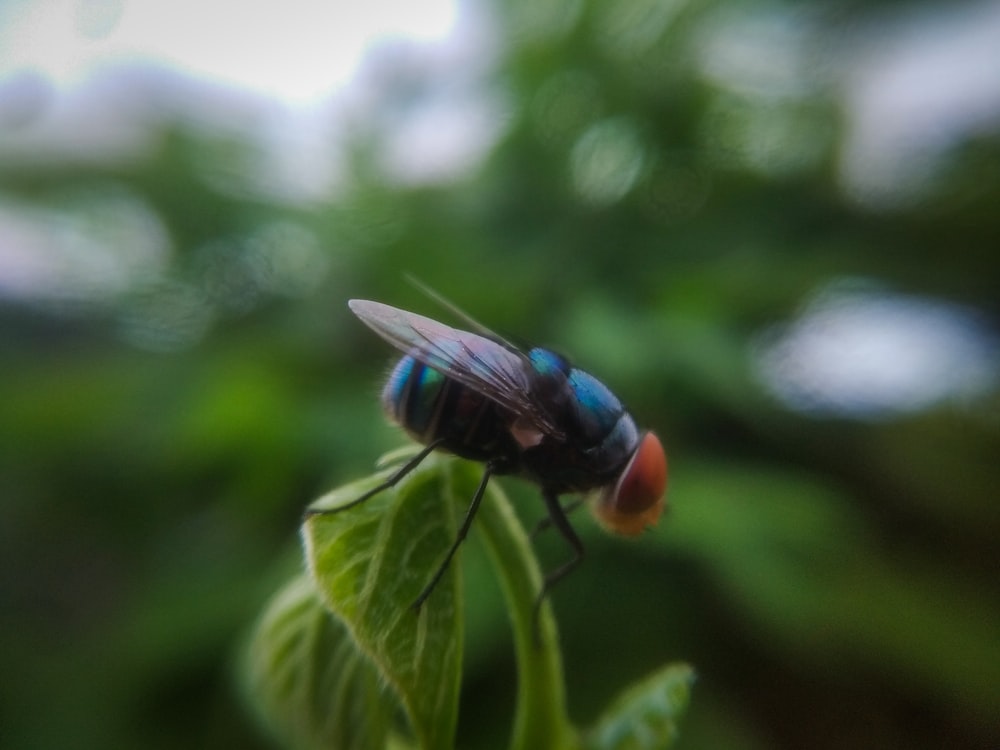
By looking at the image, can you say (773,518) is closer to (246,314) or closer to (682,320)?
(682,320)

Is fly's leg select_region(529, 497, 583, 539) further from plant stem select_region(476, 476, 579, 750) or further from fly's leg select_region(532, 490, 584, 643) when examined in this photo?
plant stem select_region(476, 476, 579, 750)

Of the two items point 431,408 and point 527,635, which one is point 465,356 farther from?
point 527,635

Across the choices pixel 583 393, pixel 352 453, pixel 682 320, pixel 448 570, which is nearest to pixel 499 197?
pixel 682 320

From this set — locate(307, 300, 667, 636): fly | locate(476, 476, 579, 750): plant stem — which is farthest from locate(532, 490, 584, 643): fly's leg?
locate(476, 476, 579, 750): plant stem

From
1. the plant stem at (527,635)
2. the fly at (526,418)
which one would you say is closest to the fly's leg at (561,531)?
the fly at (526,418)

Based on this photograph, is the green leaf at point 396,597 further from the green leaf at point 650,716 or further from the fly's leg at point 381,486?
the green leaf at point 650,716

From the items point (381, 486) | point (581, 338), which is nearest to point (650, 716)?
point (381, 486)
